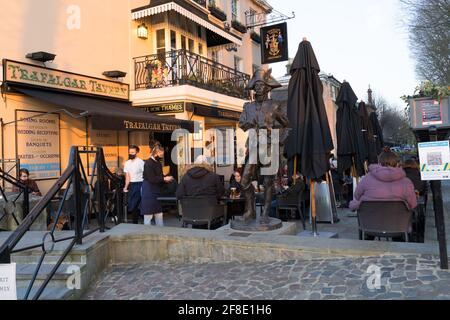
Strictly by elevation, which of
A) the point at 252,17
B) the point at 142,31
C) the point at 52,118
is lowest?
the point at 52,118

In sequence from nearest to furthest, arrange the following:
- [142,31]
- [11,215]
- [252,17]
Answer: [11,215] < [142,31] < [252,17]

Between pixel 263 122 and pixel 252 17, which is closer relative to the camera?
pixel 263 122

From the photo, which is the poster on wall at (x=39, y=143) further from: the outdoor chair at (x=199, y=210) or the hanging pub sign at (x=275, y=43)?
the hanging pub sign at (x=275, y=43)

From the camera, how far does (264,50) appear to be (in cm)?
1742

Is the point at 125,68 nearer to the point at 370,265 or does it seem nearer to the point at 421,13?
the point at 370,265

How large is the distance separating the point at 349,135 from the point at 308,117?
294 cm

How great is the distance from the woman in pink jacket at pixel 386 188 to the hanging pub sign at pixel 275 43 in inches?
487

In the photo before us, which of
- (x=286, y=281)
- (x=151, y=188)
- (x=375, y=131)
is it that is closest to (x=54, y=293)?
(x=286, y=281)

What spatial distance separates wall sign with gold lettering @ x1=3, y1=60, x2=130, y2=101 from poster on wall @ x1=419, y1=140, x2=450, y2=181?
8434 mm

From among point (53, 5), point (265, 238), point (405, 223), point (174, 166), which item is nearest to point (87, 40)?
point (53, 5)

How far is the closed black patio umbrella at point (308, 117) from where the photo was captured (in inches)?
249

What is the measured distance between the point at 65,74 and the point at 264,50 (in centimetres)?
953

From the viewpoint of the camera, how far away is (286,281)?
4.00 metres

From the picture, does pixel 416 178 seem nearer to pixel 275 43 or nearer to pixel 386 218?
pixel 386 218
